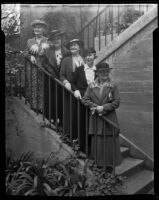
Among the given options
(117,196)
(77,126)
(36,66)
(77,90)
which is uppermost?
(36,66)

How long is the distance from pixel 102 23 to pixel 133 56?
710 mm

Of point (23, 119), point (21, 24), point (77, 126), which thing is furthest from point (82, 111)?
point (21, 24)

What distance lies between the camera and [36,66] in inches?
155

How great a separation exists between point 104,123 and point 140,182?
3.42ft

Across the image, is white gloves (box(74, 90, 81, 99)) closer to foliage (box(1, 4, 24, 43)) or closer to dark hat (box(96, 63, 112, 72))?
dark hat (box(96, 63, 112, 72))

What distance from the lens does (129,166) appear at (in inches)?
153

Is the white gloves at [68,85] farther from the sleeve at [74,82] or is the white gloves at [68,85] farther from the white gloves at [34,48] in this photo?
the white gloves at [34,48]

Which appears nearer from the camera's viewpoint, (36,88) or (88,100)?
(88,100)

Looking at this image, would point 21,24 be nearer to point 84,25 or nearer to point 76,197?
point 84,25

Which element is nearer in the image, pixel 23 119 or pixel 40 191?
pixel 40 191

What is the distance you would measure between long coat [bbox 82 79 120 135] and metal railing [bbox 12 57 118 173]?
8 centimetres

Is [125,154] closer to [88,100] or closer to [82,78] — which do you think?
[88,100]

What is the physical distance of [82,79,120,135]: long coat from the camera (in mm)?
3822

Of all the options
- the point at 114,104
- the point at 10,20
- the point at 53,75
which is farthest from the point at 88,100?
the point at 10,20
